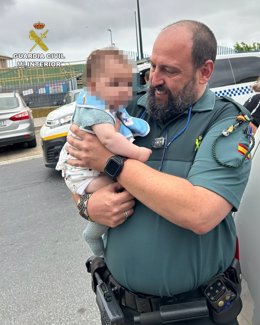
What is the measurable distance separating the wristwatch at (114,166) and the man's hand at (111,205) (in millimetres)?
86

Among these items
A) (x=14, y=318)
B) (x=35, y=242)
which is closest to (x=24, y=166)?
(x=35, y=242)

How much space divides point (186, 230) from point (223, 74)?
254 inches

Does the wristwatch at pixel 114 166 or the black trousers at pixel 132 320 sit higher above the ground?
the wristwatch at pixel 114 166

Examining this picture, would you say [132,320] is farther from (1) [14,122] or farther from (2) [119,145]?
(1) [14,122]

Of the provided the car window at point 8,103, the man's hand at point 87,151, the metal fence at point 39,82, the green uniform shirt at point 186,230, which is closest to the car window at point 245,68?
the car window at point 8,103

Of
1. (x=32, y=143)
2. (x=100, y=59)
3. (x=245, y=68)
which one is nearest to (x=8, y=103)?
(x=32, y=143)

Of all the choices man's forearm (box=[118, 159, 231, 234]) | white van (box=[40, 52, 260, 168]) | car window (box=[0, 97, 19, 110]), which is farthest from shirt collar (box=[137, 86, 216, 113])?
car window (box=[0, 97, 19, 110])

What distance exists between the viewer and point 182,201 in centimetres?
129

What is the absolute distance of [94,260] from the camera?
6.17 ft

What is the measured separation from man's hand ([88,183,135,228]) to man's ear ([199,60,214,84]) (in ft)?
1.90

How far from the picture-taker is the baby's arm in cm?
150

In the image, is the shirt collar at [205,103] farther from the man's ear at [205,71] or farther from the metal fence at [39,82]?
the metal fence at [39,82]

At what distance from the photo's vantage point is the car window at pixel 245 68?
7.42 m

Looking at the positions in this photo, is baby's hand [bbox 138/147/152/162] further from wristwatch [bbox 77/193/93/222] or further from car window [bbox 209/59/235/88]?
car window [bbox 209/59/235/88]
